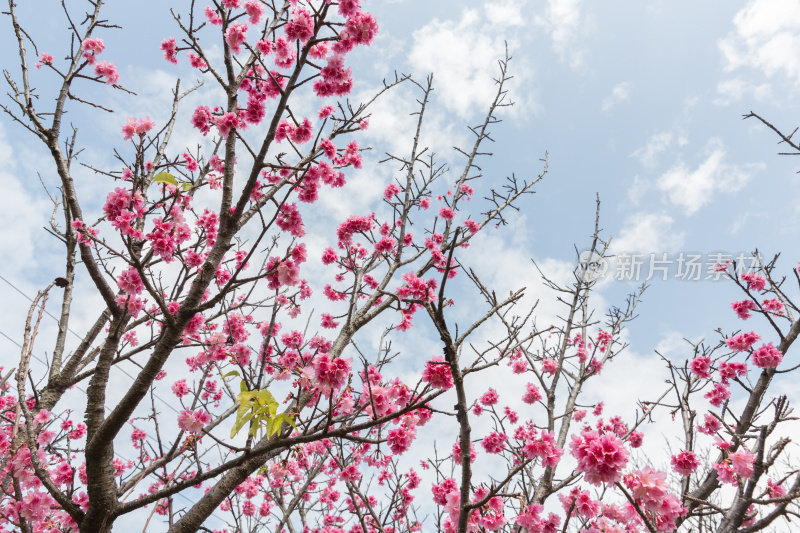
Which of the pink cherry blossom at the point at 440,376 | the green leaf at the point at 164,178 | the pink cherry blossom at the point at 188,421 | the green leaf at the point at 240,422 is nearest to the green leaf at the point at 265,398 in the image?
the green leaf at the point at 240,422

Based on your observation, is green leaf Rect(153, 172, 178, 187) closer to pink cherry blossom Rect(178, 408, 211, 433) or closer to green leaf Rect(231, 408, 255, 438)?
pink cherry blossom Rect(178, 408, 211, 433)

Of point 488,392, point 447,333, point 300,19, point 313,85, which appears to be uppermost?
point 313,85

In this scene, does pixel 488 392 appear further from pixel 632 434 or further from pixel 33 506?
pixel 33 506

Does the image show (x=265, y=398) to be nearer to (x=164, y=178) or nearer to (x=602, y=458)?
(x=602, y=458)

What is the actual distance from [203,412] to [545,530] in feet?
10.9

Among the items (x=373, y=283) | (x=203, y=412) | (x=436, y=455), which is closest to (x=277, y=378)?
(x=203, y=412)

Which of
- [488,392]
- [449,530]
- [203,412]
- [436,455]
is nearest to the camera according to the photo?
[203,412]

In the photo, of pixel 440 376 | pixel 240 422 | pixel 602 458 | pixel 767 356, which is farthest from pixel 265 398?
pixel 767 356

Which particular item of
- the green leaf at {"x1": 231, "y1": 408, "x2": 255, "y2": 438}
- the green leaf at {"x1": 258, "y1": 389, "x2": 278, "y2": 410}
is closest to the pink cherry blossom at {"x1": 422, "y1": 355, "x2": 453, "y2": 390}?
the green leaf at {"x1": 258, "y1": 389, "x2": 278, "y2": 410}

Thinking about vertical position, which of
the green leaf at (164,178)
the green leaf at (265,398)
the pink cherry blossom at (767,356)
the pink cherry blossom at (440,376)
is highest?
the green leaf at (164,178)

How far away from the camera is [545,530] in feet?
13.0

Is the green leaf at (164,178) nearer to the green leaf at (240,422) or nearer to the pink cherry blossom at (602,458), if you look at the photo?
the green leaf at (240,422)

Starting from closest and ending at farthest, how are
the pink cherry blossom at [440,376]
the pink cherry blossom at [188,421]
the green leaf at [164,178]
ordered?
the pink cherry blossom at [440,376]
the pink cherry blossom at [188,421]
the green leaf at [164,178]

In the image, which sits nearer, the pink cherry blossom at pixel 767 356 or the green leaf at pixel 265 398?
the green leaf at pixel 265 398
